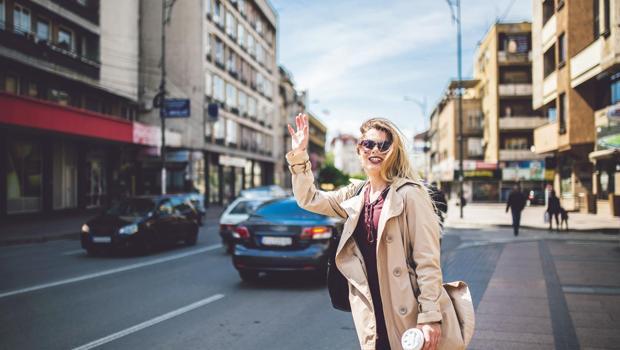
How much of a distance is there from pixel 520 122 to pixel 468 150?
7552 millimetres

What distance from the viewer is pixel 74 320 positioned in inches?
238

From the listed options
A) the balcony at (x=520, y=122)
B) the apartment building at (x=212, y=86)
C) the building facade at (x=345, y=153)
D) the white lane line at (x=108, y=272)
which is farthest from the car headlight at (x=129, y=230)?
the building facade at (x=345, y=153)

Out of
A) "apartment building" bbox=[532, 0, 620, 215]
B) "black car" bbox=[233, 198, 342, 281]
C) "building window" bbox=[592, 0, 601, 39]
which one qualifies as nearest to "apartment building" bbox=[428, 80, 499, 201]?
"apartment building" bbox=[532, 0, 620, 215]

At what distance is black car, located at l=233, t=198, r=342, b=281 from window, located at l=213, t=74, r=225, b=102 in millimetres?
35504

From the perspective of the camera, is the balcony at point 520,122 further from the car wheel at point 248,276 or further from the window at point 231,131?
the car wheel at point 248,276

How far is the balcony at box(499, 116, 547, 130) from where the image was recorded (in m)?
49.2

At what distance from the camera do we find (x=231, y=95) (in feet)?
153

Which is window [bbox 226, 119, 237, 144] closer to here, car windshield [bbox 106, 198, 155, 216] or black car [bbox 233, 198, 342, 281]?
car windshield [bbox 106, 198, 155, 216]

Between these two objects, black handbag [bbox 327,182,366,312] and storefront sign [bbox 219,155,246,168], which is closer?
black handbag [bbox 327,182,366,312]

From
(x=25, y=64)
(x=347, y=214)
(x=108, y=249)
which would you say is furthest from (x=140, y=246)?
(x=25, y=64)

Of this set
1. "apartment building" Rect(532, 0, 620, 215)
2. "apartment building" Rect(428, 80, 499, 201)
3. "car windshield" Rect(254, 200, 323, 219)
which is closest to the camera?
"car windshield" Rect(254, 200, 323, 219)

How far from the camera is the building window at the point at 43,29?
2381 centimetres

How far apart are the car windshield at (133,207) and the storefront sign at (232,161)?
97.5 ft

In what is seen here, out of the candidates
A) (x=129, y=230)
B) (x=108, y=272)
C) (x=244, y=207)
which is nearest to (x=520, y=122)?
(x=244, y=207)
